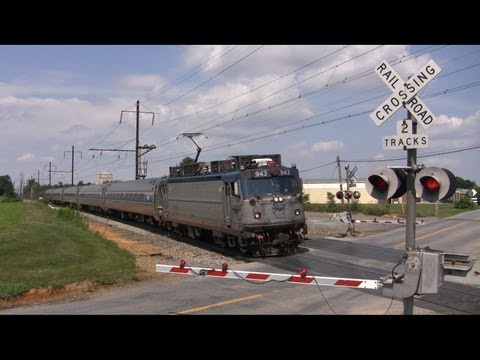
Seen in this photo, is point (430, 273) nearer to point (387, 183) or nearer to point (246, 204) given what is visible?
point (387, 183)

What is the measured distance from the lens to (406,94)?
264 inches

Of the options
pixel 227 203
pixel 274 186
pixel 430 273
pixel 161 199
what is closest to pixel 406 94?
pixel 430 273

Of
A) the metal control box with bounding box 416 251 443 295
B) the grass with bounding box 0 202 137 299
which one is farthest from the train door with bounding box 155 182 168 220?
the metal control box with bounding box 416 251 443 295

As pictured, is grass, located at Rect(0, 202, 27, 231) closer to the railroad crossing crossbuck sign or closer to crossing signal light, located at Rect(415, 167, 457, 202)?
the railroad crossing crossbuck sign

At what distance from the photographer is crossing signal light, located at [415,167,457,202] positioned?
6.17 m

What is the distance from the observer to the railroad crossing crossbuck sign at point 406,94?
6570 mm

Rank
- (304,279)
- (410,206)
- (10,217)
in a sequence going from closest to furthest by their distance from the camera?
(410,206), (304,279), (10,217)

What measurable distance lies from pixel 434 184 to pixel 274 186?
12.8m

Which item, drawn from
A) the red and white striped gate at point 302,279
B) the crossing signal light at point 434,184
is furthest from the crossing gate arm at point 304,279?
the crossing signal light at point 434,184

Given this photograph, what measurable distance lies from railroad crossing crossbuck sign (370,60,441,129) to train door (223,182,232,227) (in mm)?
12751

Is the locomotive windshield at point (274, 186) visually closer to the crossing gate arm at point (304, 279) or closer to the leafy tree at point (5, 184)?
the crossing gate arm at point (304, 279)

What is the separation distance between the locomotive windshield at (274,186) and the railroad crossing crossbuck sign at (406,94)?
38.8 ft
